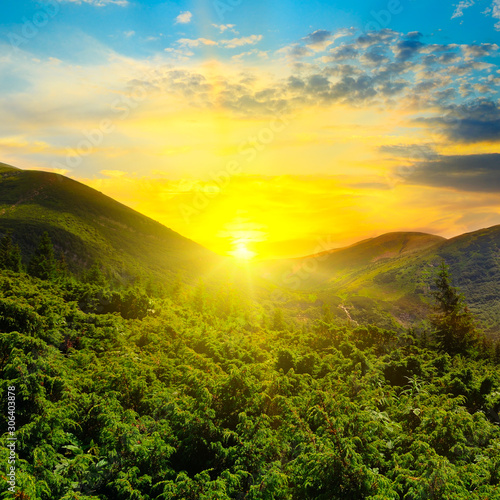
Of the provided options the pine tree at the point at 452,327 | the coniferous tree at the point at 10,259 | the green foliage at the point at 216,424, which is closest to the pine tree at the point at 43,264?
the coniferous tree at the point at 10,259

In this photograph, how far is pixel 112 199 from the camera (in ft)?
589

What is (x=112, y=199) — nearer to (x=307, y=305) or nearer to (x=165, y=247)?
(x=165, y=247)

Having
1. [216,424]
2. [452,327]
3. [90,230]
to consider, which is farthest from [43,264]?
[90,230]

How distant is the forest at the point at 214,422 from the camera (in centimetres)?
798

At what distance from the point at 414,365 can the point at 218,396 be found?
1200 cm

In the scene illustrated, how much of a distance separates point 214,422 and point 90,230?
13595 cm

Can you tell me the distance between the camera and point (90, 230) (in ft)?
433

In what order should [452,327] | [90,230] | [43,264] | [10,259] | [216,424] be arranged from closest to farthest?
[216,424] → [452,327] → [43,264] → [10,259] → [90,230]

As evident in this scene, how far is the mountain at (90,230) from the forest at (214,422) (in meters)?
81.5

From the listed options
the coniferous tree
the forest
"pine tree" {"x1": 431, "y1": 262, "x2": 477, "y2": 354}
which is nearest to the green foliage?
the forest

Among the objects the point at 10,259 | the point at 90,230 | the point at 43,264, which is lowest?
the point at 43,264

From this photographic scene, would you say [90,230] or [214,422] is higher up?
[90,230]

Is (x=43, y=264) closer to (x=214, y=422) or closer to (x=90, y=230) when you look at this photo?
(x=214, y=422)

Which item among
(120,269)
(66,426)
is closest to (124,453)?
(66,426)
